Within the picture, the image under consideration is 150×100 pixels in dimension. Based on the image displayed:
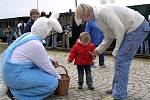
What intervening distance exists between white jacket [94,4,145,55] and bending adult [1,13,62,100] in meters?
1.09

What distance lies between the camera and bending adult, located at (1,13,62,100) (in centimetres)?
648

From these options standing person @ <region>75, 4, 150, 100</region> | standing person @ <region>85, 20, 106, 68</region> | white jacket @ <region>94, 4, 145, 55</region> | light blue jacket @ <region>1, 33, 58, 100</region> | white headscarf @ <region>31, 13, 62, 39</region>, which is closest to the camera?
white jacket @ <region>94, 4, 145, 55</region>

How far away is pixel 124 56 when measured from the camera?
6387 millimetres

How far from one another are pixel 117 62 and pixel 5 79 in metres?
1.84

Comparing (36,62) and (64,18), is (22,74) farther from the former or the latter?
(64,18)

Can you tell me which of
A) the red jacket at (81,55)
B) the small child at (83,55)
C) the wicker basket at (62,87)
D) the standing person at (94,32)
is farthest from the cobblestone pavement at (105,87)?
the standing person at (94,32)

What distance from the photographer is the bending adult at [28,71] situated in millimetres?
6480

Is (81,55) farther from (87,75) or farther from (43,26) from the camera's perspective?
(43,26)

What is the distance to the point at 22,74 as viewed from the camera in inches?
255

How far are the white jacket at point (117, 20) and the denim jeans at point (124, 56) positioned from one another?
83 mm

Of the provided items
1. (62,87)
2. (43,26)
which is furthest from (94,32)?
(43,26)

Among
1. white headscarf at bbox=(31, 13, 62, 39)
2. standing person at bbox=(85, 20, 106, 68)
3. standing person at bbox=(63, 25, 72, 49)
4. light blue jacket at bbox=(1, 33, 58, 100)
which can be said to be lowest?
standing person at bbox=(63, 25, 72, 49)

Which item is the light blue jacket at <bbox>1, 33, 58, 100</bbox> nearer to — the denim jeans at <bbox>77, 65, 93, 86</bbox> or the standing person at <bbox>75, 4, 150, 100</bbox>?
the standing person at <bbox>75, 4, 150, 100</bbox>

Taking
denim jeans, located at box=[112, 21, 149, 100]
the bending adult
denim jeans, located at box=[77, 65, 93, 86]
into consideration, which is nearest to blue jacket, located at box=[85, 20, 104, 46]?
denim jeans, located at box=[77, 65, 93, 86]
